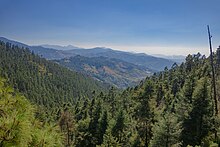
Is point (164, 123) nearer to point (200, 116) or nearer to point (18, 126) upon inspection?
point (200, 116)

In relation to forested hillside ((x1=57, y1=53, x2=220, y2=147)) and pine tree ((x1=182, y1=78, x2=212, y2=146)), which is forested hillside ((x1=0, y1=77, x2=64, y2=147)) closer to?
forested hillside ((x1=57, y1=53, x2=220, y2=147))

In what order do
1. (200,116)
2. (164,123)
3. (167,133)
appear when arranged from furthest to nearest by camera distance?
1. (200,116)
2. (164,123)
3. (167,133)

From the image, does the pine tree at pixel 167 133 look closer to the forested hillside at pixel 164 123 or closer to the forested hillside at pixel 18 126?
the forested hillside at pixel 164 123

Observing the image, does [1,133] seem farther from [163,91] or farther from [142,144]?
[163,91]

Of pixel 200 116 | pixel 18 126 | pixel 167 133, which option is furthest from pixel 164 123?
pixel 18 126

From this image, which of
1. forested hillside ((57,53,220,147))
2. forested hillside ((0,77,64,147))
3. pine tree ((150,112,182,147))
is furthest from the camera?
forested hillside ((57,53,220,147))

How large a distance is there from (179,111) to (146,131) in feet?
26.5

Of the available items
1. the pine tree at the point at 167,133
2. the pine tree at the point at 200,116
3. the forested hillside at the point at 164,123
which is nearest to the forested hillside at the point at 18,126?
the forested hillside at the point at 164,123

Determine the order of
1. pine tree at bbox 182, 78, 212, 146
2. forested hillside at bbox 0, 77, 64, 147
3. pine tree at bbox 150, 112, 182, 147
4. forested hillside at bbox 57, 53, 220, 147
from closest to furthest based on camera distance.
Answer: forested hillside at bbox 0, 77, 64, 147
pine tree at bbox 150, 112, 182, 147
forested hillside at bbox 57, 53, 220, 147
pine tree at bbox 182, 78, 212, 146

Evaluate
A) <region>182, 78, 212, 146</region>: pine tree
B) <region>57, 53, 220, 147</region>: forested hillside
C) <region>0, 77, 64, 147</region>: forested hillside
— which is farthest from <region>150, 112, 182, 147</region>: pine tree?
<region>0, 77, 64, 147</region>: forested hillside

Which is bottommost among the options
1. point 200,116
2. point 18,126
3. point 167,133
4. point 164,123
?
point 167,133

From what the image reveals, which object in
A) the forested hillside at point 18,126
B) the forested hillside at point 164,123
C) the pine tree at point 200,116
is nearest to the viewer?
the forested hillside at point 18,126

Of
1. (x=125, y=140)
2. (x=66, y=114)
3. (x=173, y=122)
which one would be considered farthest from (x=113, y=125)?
(x=173, y=122)

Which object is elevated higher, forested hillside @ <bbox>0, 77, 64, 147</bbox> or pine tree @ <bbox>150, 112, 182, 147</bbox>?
forested hillside @ <bbox>0, 77, 64, 147</bbox>
